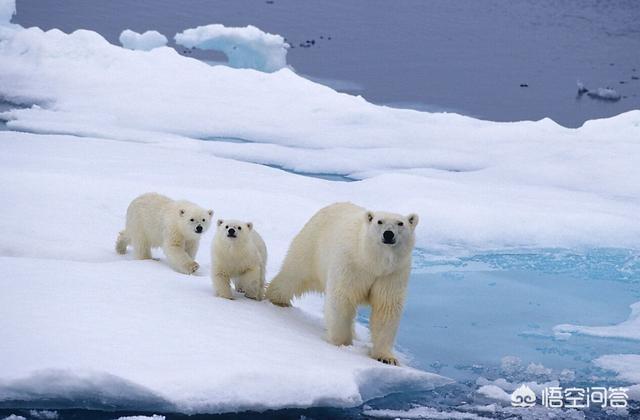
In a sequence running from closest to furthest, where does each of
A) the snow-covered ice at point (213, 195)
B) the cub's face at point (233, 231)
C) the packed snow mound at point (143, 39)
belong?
the snow-covered ice at point (213, 195) < the cub's face at point (233, 231) < the packed snow mound at point (143, 39)

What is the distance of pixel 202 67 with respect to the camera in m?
15.1

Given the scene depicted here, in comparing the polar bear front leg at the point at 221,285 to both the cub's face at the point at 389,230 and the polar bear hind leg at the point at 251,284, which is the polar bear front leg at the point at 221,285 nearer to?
the polar bear hind leg at the point at 251,284

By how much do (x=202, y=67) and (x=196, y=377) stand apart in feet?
39.8

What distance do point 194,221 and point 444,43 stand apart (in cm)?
2562

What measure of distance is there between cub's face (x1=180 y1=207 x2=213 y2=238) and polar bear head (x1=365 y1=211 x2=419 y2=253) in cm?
151

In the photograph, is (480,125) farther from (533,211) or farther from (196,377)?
(196,377)

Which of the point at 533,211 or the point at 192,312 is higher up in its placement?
the point at 533,211

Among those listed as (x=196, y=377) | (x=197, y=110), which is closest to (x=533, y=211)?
(x=196, y=377)

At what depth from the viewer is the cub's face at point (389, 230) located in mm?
4090

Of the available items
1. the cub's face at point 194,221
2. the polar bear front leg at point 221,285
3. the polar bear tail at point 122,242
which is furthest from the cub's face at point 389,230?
the polar bear tail at point 122,242

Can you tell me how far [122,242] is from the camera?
5.88 metres

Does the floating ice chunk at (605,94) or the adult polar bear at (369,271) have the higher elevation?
the floating ice chunk at (605,94)

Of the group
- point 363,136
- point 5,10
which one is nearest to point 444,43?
point 5,10

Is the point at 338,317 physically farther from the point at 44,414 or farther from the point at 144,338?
the point at 44,414
